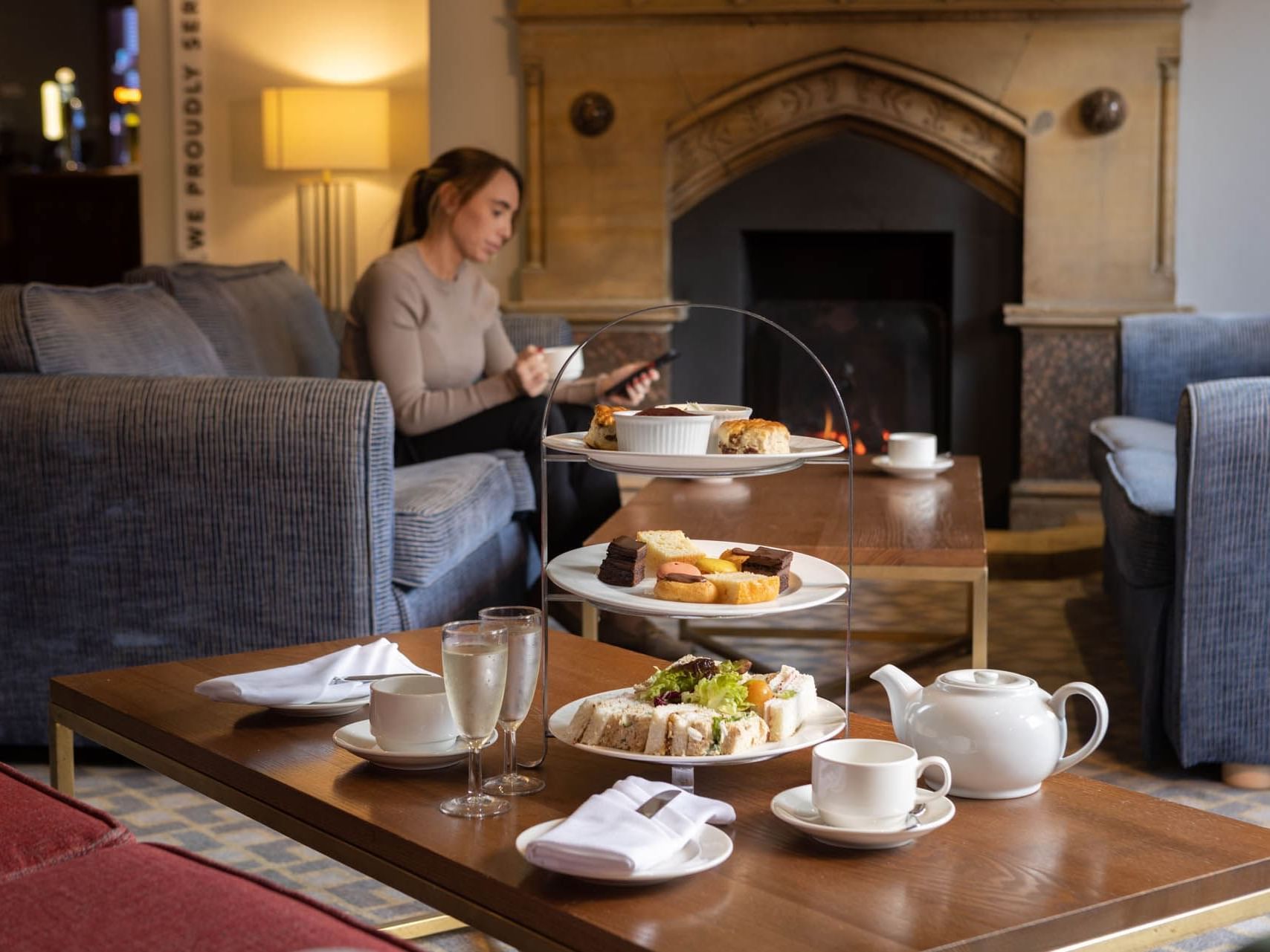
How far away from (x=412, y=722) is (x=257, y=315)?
240cm

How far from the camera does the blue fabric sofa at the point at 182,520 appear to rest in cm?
226

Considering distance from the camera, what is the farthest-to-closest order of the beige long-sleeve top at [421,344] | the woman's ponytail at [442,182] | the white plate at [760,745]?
the woman's ponytail at [442,182]
the beige long-sleeve top at [421,344]
the white plate at [760,745]

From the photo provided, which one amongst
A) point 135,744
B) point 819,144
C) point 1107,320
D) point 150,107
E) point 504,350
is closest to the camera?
point 135,744

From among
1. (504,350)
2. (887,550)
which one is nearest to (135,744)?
(887,550)

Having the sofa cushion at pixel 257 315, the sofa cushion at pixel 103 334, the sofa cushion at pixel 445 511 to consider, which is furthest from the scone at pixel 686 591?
the sofa cushion at pixel 257 315

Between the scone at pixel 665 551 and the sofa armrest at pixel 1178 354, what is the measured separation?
2913 millimetres

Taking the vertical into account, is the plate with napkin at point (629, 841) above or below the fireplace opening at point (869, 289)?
below

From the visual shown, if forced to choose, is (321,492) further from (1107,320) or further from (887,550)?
(1107,320)

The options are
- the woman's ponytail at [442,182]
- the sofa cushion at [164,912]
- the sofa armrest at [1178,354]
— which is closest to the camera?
the sofa cushion at [164,912]

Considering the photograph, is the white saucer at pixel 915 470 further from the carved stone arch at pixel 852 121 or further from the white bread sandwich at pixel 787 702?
the carved stone arch at pixel 852 121

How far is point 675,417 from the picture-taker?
1.24 metres

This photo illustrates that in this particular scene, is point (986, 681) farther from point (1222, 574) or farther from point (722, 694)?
point (1222, 574)

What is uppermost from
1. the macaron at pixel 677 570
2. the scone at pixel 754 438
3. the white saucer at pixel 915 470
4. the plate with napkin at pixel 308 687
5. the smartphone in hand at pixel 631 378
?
the smartphone in hand at pixel 631 378

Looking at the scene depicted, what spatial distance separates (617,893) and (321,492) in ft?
4.55
